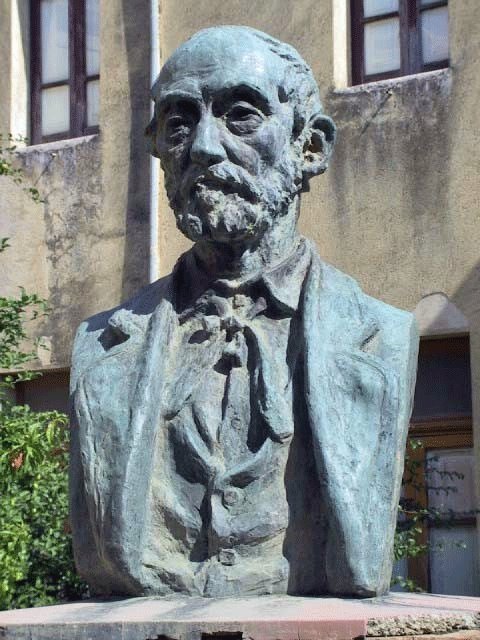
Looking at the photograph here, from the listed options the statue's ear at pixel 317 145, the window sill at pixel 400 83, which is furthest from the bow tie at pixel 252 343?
the window sill at pixel 400 83

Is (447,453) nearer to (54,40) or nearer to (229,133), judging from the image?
(54,40)

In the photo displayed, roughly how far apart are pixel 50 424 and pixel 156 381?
352cm

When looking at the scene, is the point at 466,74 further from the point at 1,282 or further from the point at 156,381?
the point at 156,381

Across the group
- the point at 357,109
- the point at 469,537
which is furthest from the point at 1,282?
the point at 469,537

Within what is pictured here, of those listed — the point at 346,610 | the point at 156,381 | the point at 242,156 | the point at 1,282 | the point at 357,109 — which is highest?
the point at 357,109

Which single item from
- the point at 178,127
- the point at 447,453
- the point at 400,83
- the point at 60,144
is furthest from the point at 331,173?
the point at 178,127

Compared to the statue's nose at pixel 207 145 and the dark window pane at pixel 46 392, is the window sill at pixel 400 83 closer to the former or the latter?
the dark window pane at pixel 46 392

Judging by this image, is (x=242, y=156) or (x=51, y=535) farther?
(x=51, y=535)

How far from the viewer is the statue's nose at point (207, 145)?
426 centimetres

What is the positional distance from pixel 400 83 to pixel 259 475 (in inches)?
287

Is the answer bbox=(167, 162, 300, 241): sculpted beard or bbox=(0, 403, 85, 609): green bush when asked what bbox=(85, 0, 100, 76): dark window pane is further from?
bbox=(167, 162, 300, 241): sculpted beard

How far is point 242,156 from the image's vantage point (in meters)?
4.31

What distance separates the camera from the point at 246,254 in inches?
172

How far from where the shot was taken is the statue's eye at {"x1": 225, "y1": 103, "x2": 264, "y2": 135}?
4.32 metres
